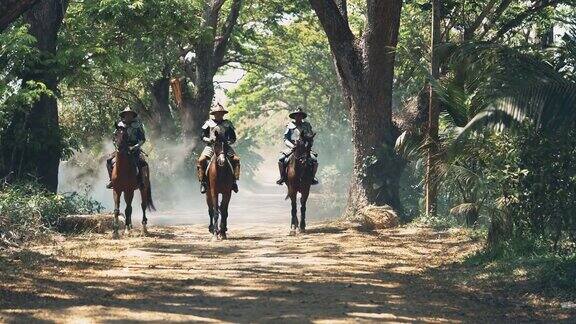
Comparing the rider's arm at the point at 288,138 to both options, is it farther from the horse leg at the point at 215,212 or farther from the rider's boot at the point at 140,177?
the rider's boot at the point at 140,177

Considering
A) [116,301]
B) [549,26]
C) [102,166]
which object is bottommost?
[116,301]

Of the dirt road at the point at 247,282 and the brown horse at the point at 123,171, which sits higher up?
the brown horse at the point at 123,171

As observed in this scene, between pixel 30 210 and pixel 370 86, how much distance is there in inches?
332

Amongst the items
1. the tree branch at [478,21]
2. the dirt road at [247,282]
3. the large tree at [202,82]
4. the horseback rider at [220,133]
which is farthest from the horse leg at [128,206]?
the large tree at [202,82]

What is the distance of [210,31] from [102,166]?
1786 centimetres

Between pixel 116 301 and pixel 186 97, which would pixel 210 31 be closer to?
pixel 186 97

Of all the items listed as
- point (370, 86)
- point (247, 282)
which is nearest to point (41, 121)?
point (370, 86)

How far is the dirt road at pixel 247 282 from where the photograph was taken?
955 cm

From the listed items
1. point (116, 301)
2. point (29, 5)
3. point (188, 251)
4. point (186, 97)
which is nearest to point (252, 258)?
point (188, 251)

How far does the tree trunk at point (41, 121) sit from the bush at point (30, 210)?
0.88m

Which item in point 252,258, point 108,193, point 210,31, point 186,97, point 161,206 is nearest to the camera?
point 252,258

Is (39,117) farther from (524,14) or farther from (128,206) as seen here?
(524,14)

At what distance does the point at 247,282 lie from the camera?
466 inches

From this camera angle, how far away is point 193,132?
3884 cm
